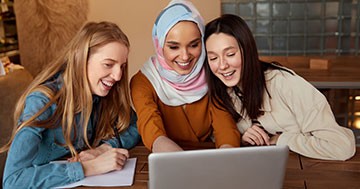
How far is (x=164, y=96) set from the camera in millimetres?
1474

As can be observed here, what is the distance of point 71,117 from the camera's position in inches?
49.7

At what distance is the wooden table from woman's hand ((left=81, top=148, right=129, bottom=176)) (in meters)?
0.06

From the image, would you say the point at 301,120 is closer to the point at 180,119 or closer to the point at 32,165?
the point at 180,119

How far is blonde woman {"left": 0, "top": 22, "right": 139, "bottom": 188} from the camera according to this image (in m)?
1.12

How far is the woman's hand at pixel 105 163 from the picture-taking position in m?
1.17

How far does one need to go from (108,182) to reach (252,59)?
2.10 feet

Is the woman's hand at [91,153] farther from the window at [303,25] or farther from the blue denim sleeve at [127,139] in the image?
the window at [303,25]

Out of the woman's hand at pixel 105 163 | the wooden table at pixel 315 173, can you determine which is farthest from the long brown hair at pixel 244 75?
the woman's hand at pixel 105 163

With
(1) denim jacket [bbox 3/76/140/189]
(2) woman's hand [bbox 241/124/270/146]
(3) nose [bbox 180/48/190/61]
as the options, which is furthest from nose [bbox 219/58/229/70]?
(1) denim jacket [bbox 3/76/140/189]

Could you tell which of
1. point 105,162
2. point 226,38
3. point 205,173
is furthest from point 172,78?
point 205,173

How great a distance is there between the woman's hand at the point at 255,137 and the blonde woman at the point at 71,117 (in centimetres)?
43

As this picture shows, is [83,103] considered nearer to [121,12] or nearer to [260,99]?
[260,99]

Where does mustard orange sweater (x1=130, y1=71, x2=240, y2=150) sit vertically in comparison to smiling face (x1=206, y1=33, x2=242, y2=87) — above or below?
below

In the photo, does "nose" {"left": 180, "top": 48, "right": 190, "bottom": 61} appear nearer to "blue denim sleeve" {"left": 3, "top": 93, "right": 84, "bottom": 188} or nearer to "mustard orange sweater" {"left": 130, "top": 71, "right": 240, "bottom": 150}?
"mustard orange sweater" {"left": 130, "top": 71, "right": 240, "bottom": 150}
